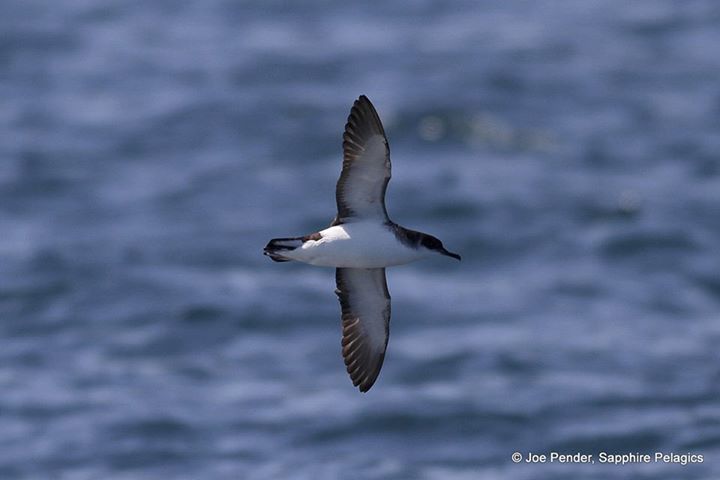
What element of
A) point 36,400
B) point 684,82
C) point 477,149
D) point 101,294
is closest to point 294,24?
point 477,149

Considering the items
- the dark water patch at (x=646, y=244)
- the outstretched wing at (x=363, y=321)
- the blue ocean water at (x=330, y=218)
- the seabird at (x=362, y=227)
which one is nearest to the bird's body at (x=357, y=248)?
the seabird at (x=362, y=227)

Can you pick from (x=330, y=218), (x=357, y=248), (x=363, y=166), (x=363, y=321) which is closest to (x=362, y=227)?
(x=357, y=248)

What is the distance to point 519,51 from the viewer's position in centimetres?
3055

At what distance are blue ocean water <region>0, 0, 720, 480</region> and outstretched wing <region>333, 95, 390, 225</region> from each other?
9192mm

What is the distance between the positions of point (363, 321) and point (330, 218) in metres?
13.6

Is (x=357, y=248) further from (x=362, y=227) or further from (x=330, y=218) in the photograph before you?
(x=330, y=218)

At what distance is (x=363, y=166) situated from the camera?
919cm

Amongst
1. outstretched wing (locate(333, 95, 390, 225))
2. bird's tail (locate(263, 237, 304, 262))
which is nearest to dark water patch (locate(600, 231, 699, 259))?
outstretched wing (locate(333, 95, 390, 225))

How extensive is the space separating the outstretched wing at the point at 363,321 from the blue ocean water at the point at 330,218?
7.94 m

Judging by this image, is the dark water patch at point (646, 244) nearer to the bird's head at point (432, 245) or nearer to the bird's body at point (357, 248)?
the bird's head at point (432, 245)

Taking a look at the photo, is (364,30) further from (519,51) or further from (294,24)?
(519,51)

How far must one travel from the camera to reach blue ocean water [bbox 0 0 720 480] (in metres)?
19.1

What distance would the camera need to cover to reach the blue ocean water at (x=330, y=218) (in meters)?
19.1

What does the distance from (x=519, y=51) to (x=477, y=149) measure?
14.6 ft
